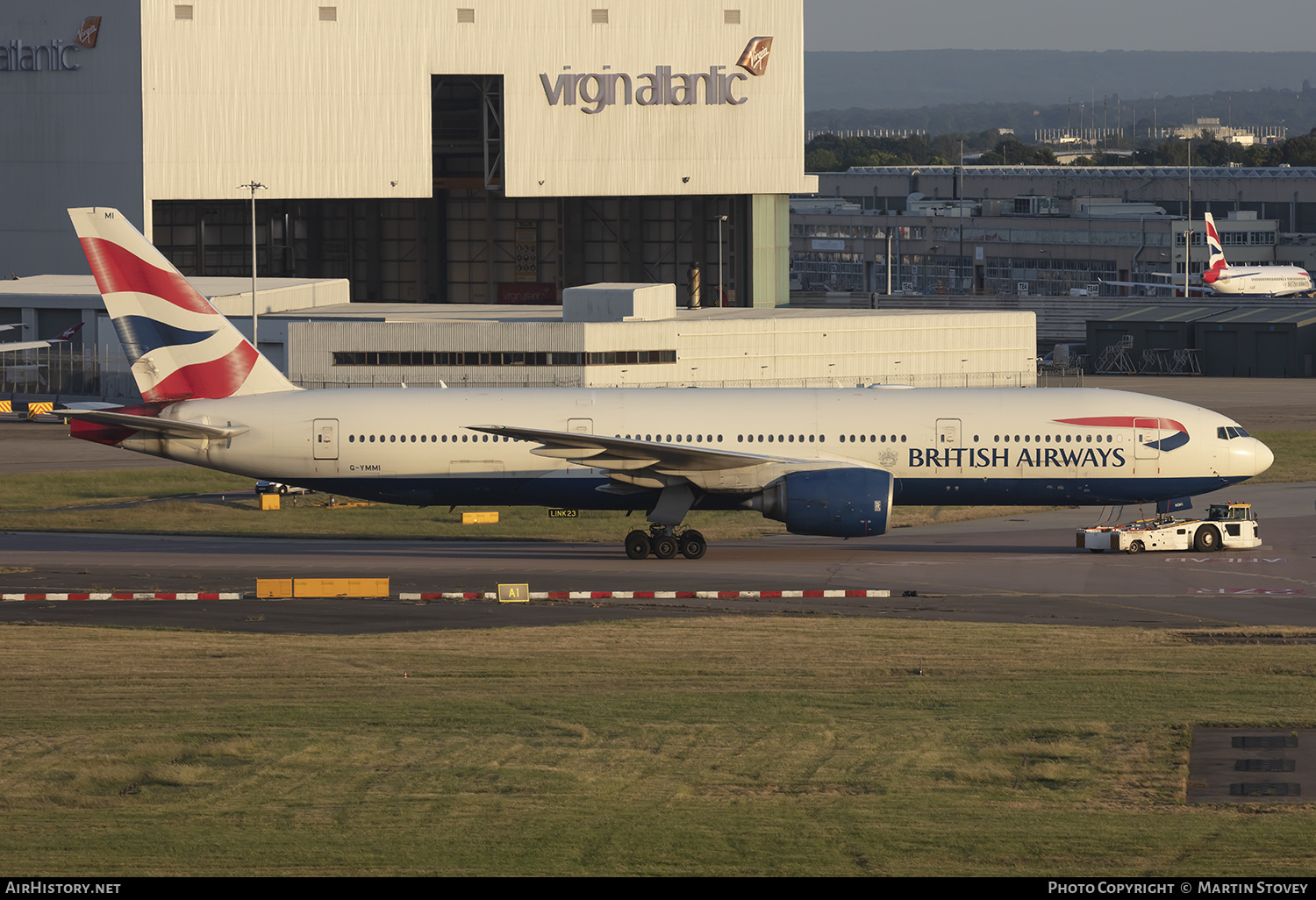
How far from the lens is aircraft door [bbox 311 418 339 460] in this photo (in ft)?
145

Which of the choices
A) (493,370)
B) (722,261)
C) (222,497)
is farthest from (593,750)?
(722,261)

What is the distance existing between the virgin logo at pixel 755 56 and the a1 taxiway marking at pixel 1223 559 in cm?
7831

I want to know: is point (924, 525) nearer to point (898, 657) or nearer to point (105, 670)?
point (898, 657)

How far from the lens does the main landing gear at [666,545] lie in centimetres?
4469

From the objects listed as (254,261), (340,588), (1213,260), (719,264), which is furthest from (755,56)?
(340,588)

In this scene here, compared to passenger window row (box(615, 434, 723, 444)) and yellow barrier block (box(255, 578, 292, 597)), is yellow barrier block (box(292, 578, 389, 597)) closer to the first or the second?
yellow barrier block (box(255, 578, 292, 597))

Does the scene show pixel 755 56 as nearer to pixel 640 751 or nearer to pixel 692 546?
pixel 692 546

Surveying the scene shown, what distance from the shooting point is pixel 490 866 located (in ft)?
59.6

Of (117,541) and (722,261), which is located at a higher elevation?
(722,261)

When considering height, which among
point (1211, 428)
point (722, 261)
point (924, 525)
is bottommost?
point (924, 525)

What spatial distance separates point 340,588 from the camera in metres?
39.2

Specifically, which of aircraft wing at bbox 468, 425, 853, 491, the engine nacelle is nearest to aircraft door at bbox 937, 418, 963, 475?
the engine nacelle

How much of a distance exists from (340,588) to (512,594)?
14.9 feet

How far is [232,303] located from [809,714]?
72.1m
